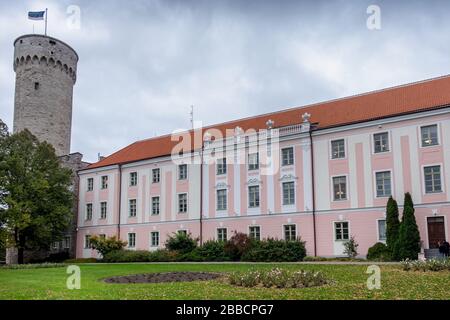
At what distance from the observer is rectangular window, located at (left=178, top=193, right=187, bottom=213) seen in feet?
131

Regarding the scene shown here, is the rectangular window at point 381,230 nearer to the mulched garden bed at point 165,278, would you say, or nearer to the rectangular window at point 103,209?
the mulched garden bed at point 165,278

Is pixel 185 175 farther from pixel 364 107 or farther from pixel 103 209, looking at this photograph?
pixel 364 107

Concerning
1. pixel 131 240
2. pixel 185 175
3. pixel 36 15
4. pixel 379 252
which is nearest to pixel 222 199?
pixel 185 175

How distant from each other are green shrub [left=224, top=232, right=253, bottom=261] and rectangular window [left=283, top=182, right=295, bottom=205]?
379 cm

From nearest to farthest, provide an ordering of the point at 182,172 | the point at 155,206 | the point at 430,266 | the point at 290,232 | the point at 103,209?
the point at 430,266 < the point at 290,232 < the point at 182,172 < the point at 155,206 < the point at 103,209

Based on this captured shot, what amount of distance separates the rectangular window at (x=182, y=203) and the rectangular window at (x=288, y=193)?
904 centimetres

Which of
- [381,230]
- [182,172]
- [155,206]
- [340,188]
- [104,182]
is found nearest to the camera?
[381,230]

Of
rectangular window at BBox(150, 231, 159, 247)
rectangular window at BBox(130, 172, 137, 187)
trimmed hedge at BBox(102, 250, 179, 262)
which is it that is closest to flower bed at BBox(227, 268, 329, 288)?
trimmed hedge at BBox(102, 250, 179, 262)

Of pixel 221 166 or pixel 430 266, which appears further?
pixel 221 166

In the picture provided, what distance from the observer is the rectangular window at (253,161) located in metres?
36.3

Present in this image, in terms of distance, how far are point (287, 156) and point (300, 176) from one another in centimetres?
180

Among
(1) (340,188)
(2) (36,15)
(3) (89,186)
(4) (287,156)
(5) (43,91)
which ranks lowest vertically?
(1) (340,188)

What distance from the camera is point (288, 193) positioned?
34438 millimetres

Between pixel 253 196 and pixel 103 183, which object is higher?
pixel 103 183
